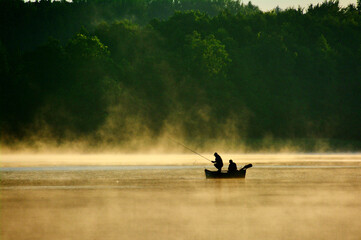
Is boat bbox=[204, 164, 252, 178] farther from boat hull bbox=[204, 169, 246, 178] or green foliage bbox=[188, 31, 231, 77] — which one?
green foliage bbox=[188, 31, 231, 77]

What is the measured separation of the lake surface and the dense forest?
5283 centimetres


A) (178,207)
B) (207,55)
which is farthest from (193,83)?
(178,207)

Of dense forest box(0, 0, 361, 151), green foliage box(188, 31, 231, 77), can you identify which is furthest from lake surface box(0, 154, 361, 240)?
green foliage box(188, 31, 231, 77)

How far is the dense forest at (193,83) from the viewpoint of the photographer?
9325 cm

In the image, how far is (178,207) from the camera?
24656mm

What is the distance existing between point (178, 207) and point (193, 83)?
3159 inches

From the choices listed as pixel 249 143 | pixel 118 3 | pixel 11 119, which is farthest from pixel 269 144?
pixel 118 3

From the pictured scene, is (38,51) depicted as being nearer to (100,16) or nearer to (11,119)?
(11,119)

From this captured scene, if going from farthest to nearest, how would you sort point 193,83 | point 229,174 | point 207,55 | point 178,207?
point 193,83 → point 207,55 → point 229,174 → point 178,207

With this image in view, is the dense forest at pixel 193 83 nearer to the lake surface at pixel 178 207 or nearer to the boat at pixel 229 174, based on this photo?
the lake surface at pixel 178 207

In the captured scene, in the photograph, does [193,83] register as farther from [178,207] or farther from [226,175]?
[178,207]

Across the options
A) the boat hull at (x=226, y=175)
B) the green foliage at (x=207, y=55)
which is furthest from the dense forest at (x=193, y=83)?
the boat hull at (x=226, y=175)

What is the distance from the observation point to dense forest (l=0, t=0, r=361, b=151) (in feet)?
306

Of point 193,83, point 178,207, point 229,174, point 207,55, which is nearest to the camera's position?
point 178,207
